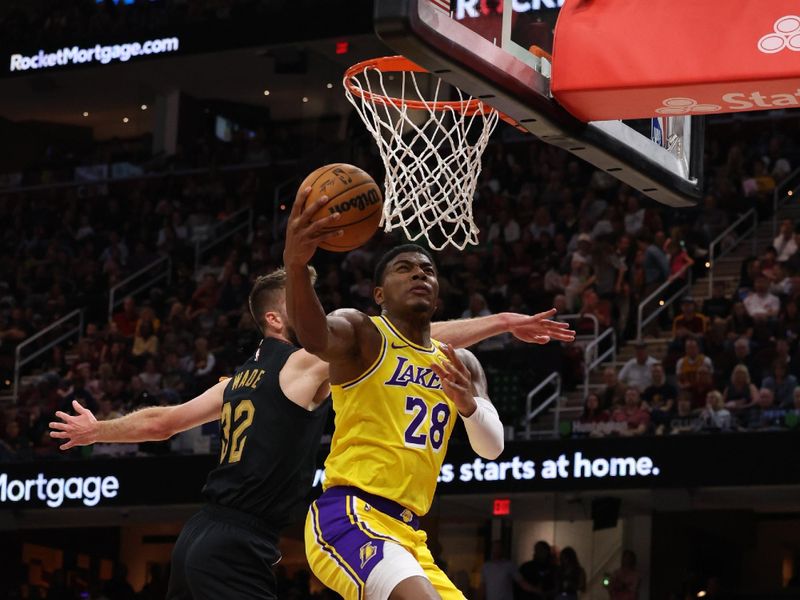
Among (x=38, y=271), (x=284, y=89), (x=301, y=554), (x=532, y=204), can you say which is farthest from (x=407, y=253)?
(x=284, y=89)

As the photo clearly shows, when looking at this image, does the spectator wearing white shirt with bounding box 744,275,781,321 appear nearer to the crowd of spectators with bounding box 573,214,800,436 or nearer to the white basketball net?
the crowd of spectators with bounding box 573,214,800,436

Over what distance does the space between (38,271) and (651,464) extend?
1280 centimetres

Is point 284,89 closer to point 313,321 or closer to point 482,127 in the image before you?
point 482,127

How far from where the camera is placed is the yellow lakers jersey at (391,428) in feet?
20.4

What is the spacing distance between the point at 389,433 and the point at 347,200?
110 cm

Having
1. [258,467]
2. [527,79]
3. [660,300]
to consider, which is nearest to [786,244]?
[660,300]

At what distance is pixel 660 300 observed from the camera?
56.1 feet

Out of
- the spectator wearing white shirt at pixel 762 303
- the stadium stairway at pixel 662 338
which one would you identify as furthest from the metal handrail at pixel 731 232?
the spectator wearing white shirt at pixel 762 303

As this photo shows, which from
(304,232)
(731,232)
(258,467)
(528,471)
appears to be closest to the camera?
(304,232)

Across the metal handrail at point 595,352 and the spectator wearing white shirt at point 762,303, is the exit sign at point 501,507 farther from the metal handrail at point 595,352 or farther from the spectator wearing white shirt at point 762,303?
the spectator wearing white shirt at point 762,303

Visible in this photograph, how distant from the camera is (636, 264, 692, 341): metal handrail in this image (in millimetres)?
16562

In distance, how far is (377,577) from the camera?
232 inches

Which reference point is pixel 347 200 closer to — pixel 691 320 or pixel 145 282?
pixel 691 320

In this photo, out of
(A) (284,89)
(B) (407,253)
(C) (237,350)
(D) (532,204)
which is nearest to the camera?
(B) (407,253)
